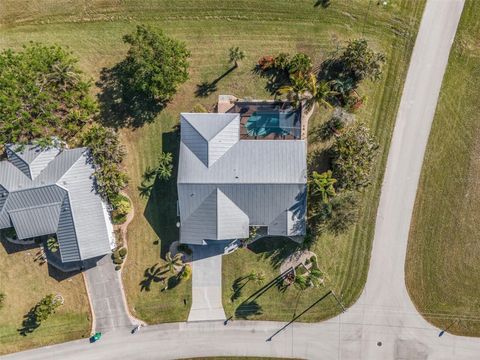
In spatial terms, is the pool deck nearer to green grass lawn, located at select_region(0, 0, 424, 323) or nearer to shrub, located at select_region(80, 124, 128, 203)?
green grass lawn, located at select_region(0, 0, 424, 323)

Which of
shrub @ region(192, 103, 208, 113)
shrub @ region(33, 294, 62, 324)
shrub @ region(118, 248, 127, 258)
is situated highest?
shrub @ region(192, 103, 208, 113)

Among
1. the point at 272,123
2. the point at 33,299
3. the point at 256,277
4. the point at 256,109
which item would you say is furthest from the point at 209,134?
the point at 33,299

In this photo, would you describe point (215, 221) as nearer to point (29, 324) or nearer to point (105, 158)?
point (105, 158)

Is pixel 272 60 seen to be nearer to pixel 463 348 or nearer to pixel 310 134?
pixel 310 134

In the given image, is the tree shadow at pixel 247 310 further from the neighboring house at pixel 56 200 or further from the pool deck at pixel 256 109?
the pool deck at pixel 256 109

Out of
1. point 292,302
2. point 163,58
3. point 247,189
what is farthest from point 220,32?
point 292,302

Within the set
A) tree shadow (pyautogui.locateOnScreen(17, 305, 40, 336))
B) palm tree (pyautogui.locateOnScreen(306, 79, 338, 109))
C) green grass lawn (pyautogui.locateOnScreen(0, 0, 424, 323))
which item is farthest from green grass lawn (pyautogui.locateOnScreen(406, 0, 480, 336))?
tree shadow (pyautogui.locateOnScreen(17, 305, 40, 336))
